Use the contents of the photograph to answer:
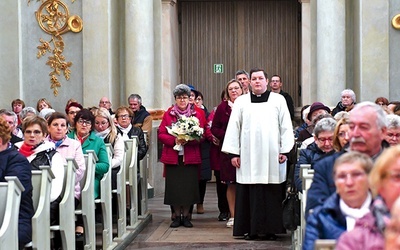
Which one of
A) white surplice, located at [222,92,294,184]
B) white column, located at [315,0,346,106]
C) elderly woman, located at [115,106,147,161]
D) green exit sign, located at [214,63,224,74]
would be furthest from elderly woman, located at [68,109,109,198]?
green exit sign, located at [214,63,224,74]

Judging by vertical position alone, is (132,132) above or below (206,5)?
below

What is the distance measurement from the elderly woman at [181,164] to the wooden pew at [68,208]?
319 cm

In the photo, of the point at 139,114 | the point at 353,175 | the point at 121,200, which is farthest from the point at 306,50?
the point at 353,175

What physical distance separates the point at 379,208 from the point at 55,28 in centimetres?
1180

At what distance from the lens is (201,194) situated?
43.7ft

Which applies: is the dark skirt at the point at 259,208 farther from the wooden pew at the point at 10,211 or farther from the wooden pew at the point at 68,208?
the wooden pew at the point at 10,211

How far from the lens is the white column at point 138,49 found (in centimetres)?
1581

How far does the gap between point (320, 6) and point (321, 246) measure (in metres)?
11.1

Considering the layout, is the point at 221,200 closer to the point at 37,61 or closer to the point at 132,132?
the point at 132,132

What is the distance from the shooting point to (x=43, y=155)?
9078mm

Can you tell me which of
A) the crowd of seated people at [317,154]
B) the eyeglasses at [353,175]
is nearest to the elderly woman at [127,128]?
the crowd of seated people at [317,154]

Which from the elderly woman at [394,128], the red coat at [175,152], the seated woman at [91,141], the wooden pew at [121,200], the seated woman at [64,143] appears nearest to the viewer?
the elderly woman at [394,128]

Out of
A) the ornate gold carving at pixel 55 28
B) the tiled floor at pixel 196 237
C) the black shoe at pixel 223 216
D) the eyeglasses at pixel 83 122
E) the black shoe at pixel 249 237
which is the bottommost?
the tiled floor at pixel 196 237

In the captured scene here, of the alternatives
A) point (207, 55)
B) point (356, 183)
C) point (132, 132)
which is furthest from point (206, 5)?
point (356, 183)
